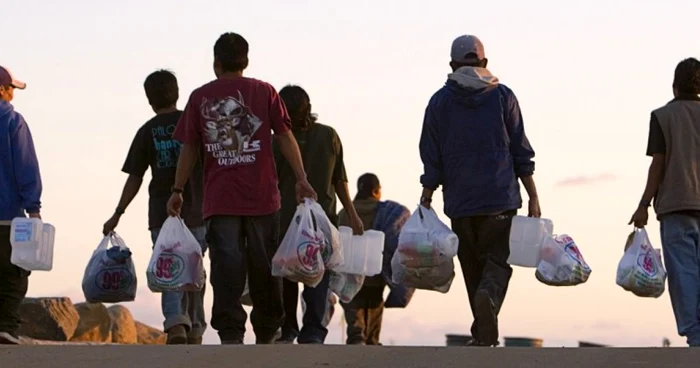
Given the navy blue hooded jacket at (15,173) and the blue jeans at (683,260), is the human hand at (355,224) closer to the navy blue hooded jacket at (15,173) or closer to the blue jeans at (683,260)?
the blue jeans at (683,260)

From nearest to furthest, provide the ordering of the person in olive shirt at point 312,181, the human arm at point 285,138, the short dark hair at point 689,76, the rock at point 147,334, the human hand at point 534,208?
the human arm at point 285,138
the human hand at point 534,208
the short dark hair at point 689,76
the person in olive shirt at point 312,181
the rock at point 147,334

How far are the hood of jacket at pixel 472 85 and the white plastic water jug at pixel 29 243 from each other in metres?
2.40

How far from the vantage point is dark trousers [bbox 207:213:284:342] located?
10578 millimetres

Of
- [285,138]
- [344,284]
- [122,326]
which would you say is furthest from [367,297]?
[122,326]

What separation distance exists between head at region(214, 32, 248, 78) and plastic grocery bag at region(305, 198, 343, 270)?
0.87 metres

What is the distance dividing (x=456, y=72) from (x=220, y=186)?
1.54m

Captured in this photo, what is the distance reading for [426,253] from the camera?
11.4 m

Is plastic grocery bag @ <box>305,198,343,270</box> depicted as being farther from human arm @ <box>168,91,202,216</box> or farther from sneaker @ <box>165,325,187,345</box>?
sneaker @ <box>165,325,187,345</box>

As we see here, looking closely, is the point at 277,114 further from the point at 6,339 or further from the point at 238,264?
the point at 6,339

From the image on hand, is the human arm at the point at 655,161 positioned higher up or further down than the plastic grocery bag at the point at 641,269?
higher up

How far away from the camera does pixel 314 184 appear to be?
12.2m

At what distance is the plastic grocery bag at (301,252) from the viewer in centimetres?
1078

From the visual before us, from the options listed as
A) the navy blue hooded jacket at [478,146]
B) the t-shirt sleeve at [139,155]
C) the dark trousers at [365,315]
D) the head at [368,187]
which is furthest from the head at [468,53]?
the dark trousers at [365,315]

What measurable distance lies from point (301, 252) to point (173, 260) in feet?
2.40
